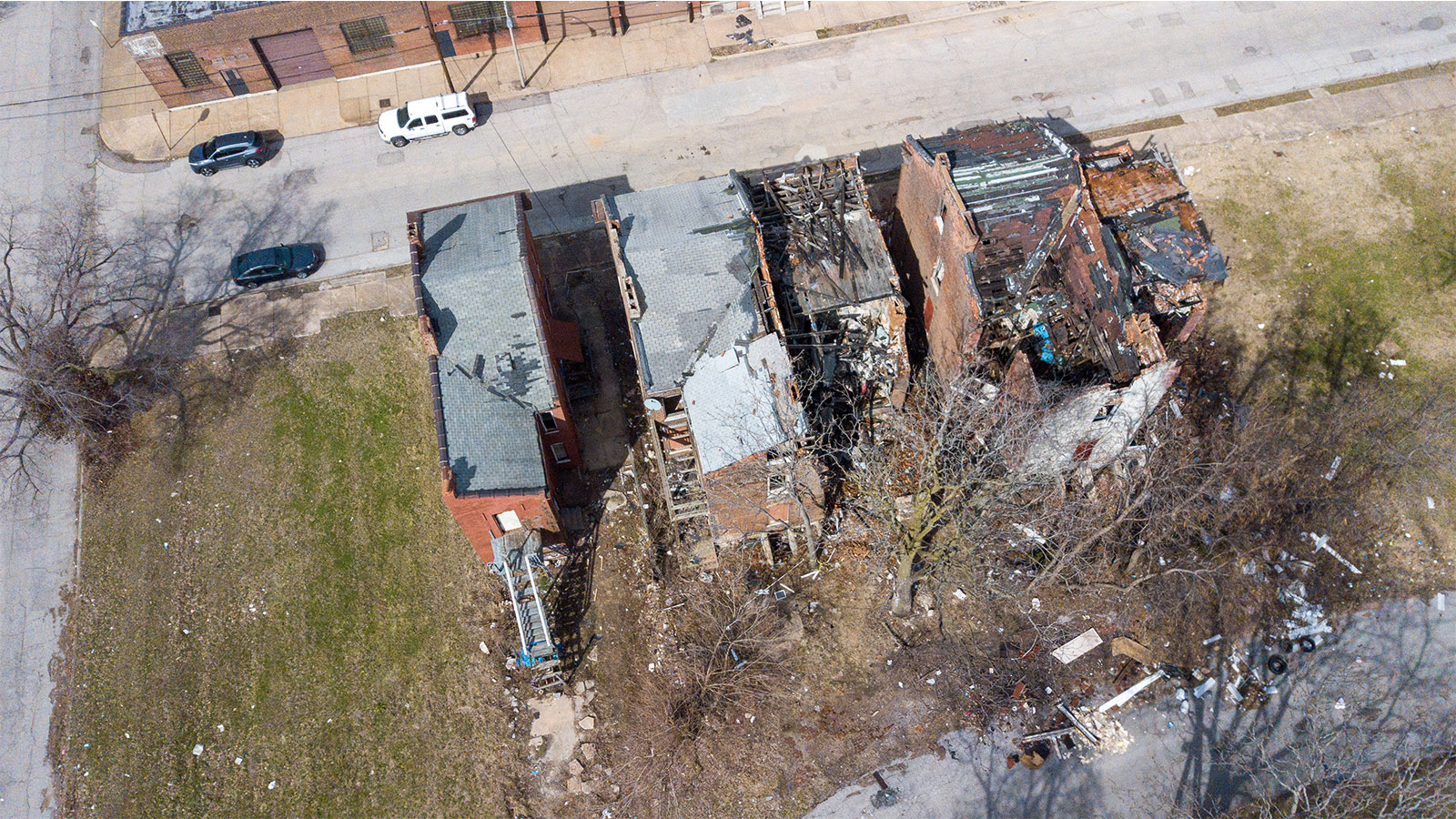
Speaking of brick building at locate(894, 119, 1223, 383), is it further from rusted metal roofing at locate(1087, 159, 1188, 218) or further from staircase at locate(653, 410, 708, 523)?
staircase at locate(653, 410, 708, 523)

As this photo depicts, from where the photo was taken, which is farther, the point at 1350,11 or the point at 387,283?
the point at 1350,11

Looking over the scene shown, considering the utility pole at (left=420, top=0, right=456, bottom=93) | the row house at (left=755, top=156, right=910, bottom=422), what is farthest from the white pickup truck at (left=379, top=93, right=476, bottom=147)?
the row house at (left=755, top=156, right=910, bottom=422)

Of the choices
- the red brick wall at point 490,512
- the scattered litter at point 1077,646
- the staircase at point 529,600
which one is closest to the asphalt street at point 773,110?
the red brick wall at point 490,512

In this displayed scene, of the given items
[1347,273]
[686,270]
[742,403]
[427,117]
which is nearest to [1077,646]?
[742,403]

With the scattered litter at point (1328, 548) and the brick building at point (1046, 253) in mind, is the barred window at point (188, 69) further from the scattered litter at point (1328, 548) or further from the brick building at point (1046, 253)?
the scattered litter at point (1328, 548)

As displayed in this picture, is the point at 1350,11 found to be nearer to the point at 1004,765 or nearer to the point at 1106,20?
the point at 1106,20

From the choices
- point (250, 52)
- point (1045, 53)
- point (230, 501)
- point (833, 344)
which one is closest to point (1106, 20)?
point (1045, 53)

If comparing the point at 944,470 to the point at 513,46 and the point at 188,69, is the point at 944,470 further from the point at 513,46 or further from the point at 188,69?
the point at 188,69

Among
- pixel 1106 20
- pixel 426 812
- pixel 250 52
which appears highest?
pixel 250 52
